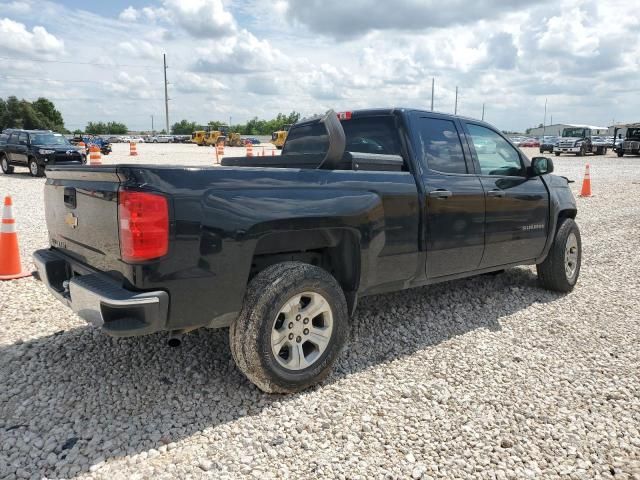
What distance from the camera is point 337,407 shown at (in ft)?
10.4

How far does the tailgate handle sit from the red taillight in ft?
2.55

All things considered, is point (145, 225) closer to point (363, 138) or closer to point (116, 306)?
point (116, 306)

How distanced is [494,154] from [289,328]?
2819 mm

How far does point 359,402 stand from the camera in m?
3.23

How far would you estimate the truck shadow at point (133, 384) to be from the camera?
2.75 m

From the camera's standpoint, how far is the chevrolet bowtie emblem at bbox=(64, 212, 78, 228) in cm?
328

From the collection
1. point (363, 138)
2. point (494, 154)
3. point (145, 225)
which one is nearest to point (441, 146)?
point (363, 138)

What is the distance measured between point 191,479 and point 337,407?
3.27 feet

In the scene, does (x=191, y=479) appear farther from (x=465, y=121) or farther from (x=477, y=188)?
(x=465, y=121)

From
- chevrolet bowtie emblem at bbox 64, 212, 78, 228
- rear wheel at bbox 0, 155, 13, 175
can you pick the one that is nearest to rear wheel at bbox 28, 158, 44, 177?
rear wheel at bbox 0, 155, 13, 175

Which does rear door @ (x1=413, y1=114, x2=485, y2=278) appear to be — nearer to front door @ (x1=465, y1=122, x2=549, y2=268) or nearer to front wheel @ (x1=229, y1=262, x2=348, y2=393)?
front door @ (x1=465, y1=122, x2=549, y2=268)

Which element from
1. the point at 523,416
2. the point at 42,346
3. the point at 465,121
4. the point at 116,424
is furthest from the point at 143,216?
the point at 465,121

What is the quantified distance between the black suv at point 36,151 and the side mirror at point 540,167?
1550cm

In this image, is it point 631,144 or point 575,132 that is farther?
point 575,132
